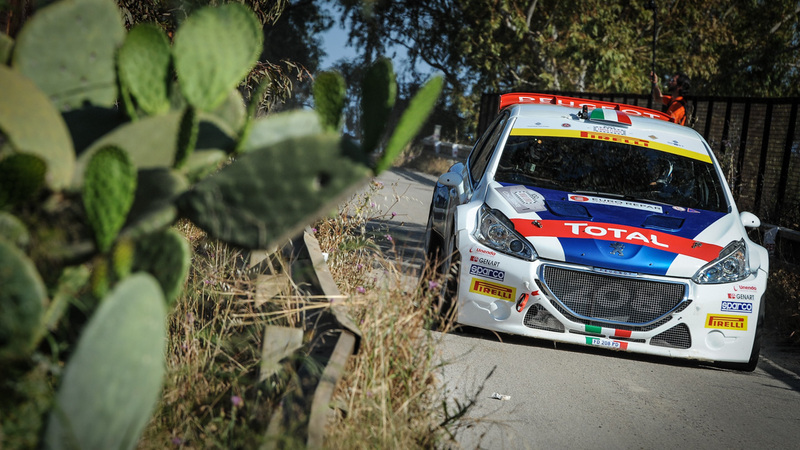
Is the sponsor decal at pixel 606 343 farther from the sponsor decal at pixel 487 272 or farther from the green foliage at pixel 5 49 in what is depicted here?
the green foliage at pixel 5 49

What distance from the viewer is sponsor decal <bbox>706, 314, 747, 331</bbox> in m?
5.42

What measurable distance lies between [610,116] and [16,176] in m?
5.65

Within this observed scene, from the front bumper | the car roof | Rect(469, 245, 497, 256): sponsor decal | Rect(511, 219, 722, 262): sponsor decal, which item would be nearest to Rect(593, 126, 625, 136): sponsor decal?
the car roof

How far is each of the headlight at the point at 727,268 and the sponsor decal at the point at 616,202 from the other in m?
0.61

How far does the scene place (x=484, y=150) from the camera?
24.3 ft

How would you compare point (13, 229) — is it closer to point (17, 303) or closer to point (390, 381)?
point (17, 303)

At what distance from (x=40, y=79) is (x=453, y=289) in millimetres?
3271

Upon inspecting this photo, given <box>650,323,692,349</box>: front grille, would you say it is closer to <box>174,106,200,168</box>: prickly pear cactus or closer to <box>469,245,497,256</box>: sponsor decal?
<box>469,245,497,256</box>: sponsor decal

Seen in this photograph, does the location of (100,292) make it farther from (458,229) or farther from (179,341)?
(458,229)

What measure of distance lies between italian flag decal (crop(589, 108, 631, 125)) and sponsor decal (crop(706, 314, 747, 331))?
2257mm

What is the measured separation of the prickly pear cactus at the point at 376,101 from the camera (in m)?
3.11

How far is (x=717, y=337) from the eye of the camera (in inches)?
216

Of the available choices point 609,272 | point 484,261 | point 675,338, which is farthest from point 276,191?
point 675,338

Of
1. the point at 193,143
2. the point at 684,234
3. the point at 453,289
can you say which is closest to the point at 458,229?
the point at 453,289
